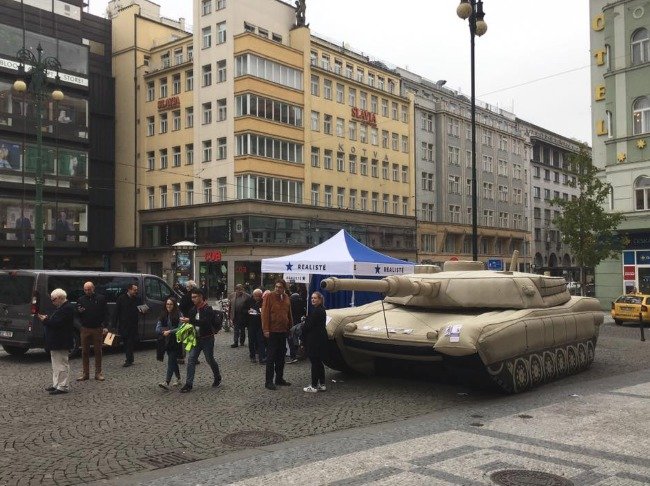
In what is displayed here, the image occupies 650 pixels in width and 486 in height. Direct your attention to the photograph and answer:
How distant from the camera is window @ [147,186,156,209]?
52231 millimetres

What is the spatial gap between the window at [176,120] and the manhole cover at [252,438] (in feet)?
146

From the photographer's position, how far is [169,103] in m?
50.8

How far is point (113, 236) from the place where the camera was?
53.2 m

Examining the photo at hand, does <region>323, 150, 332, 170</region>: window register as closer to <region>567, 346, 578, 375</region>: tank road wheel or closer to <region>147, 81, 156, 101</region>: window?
<region>147, 81, 156, 101</region>: window

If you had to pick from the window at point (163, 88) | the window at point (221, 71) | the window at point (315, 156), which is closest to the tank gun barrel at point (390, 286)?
the window at point (221, 71)

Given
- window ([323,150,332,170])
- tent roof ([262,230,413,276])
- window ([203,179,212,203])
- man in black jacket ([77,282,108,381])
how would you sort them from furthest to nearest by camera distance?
window ([323,150,332,170]) < window ([203,179,212,203]) < tent roof ([262,230,413,276]) < man in black jacket ([77,282,108,381])

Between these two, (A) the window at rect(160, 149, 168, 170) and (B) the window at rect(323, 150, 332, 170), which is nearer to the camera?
(B) the window at rect(323, 150, 332, 170)

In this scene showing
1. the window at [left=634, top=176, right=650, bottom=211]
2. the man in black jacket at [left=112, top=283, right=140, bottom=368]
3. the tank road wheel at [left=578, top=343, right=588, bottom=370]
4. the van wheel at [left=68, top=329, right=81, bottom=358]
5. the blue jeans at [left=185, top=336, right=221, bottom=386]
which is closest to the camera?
the blue jeans at [left=185, top=336, right=221, bottom=386]

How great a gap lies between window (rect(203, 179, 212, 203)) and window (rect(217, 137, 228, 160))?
208cm

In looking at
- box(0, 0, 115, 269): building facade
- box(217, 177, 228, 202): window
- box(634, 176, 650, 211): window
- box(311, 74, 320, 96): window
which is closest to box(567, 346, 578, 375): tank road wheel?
box(634, 176, 650, 211): window

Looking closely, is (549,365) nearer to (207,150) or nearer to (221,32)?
(207,150)

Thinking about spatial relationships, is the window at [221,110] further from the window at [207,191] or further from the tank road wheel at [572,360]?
the tank road wheel at [572,360]

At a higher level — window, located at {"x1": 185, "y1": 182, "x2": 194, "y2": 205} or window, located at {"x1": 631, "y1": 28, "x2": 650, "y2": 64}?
window, located at {"x1": 631, "y1": 28, "x2": 650, "y2": 64}

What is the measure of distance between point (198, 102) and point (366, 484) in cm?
4510
